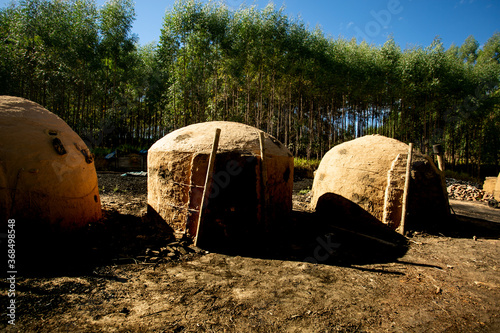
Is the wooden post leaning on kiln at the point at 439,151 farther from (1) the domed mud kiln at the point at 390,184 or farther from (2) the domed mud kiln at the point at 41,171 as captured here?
(2) the domed mud kiln at the point at 41,171

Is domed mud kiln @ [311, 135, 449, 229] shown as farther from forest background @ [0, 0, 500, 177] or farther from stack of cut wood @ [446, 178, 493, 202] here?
forest background @ [0, 0, 500, 177]

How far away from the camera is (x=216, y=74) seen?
1572 centimetres

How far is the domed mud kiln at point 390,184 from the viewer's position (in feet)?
18.0

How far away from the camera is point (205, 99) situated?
51.6 feet

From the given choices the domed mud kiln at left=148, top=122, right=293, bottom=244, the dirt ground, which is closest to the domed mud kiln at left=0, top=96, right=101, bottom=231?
the dirt ground

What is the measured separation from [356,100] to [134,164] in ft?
52.2

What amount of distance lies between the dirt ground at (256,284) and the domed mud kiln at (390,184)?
2.16 feet

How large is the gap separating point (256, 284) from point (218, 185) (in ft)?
5.74

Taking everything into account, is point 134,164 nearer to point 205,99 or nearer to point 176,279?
point 205,99

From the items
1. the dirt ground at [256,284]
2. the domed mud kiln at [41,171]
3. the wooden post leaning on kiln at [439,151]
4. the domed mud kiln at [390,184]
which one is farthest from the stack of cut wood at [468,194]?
the domed mud kiln at [41,171]

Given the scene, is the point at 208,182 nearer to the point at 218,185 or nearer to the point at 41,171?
the point at 218,185

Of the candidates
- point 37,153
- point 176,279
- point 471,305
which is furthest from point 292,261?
point 37,153

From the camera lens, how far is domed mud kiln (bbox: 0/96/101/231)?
3.42 metres

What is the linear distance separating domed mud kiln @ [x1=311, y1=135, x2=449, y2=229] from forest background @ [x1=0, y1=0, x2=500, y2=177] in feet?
33.8
